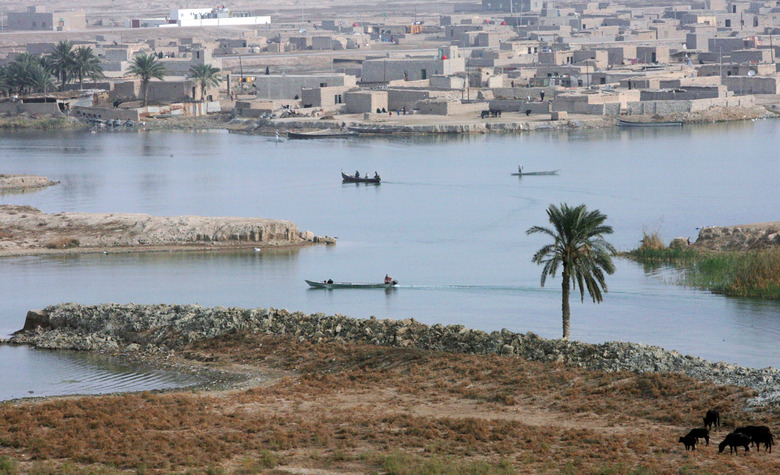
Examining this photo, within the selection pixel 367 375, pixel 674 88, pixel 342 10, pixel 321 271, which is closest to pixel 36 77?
pixel 674 88

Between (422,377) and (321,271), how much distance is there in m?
14.7

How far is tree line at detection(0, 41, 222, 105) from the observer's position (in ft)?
260

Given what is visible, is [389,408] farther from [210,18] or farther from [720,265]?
[210,18]

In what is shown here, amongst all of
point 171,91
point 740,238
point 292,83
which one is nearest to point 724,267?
point 740,238

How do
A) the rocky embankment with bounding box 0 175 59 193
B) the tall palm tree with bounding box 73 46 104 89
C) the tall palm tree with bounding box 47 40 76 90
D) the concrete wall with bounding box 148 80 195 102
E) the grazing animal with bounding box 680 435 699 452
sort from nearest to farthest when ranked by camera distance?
1. the grazing animal with bounding box 680 435 699 452
2. the rocky embankment with bounding box 0 175 59 193
3. the concrete wall with bounding box 148 80 195 102
4. the tall palm tree with bounding box 73 46 104 89
5. the tall palm tree with bounding box 47 40 76 90

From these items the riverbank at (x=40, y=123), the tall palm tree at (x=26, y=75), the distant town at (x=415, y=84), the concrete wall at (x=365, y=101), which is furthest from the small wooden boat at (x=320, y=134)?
the tall palm tree at (x=26, y=75)

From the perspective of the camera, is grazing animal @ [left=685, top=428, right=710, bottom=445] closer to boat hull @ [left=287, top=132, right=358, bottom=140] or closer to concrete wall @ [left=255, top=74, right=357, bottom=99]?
boat hull @ [left=287, top=132, right=358, bottom=140]

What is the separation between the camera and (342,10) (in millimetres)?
182125

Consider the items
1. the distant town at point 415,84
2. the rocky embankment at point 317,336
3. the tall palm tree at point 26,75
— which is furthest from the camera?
the tall palm tree at point 26,75

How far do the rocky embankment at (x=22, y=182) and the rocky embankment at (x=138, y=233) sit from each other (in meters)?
13.3

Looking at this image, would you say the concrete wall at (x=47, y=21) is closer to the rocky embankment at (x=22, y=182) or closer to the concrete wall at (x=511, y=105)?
the concrete wall at (x=511, y=105)

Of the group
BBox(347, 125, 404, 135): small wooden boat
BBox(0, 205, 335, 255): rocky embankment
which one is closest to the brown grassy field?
BBox(0, 205, 335, 255): rocky embankment

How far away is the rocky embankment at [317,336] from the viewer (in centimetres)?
1759

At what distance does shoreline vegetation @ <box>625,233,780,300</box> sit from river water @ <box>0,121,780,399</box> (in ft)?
1.94
